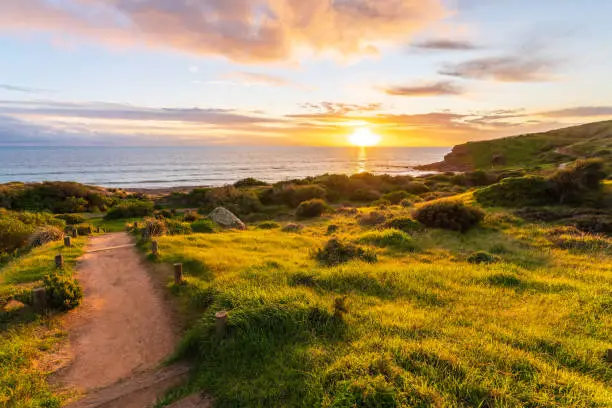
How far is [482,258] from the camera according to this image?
13414 mm

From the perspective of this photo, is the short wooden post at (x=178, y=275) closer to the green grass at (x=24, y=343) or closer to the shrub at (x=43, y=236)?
the green grass at (x=24, y=343)

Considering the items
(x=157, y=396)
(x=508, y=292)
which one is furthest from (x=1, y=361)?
(x=508, y=292)

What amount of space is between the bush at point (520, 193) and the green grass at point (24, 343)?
96.0ft

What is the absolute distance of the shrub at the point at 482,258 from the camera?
13188 mm

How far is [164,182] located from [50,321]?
82104mm

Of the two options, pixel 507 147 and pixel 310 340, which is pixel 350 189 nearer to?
pixel 310 340

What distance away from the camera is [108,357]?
812 centimetres

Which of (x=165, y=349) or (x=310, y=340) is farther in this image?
(x=165, y=349)

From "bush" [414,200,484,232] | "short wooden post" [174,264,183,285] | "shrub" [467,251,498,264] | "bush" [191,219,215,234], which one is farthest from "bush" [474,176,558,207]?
"short wooden post" [174,264,183,285]

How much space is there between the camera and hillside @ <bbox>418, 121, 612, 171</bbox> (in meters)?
78.6

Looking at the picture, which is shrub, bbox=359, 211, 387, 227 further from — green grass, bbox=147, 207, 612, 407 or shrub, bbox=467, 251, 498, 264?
green grass, bbox=147, 207, 612, 407

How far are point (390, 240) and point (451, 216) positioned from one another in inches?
238

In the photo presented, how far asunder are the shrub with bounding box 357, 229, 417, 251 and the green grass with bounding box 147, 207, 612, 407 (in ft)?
7.67

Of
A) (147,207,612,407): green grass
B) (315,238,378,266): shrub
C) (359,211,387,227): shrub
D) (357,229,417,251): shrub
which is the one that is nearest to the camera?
(147,207,612,407): green grass
